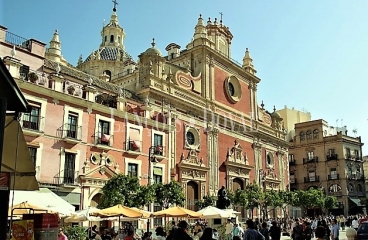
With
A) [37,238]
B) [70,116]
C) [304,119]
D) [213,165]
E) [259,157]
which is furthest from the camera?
[304,119]

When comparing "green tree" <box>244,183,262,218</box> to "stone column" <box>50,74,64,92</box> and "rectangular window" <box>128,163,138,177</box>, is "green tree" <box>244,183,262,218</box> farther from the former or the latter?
"stone column" <box>50,74,64,92</box>

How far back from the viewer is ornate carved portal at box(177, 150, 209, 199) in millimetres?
30062

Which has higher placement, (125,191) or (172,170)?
(172,170)

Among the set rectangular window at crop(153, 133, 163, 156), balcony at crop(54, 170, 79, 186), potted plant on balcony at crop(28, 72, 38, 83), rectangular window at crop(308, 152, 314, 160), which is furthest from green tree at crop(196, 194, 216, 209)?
rectangular window at crop(308, 152, 314, 160)

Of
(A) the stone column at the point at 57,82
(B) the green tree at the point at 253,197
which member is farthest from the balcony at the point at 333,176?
(A) the stone column at the point at 57,82

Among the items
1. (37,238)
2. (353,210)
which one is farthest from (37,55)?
(353,210)

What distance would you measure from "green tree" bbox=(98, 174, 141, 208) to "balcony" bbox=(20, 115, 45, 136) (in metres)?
4.49

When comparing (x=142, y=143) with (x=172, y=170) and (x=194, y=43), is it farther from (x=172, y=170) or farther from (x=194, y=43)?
(x=194, y=43)

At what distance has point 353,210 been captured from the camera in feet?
161

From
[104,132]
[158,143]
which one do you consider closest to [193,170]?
[158,143]

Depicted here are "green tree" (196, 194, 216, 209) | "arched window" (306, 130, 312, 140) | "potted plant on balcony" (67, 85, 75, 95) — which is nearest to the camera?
"potted plant on balcony" (67, 85, 75, 95)

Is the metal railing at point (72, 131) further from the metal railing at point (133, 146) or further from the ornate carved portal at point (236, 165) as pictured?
the ornate carved portal at point (236, 165)

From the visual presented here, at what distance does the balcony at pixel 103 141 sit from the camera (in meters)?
23.6

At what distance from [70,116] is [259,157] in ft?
75.2
